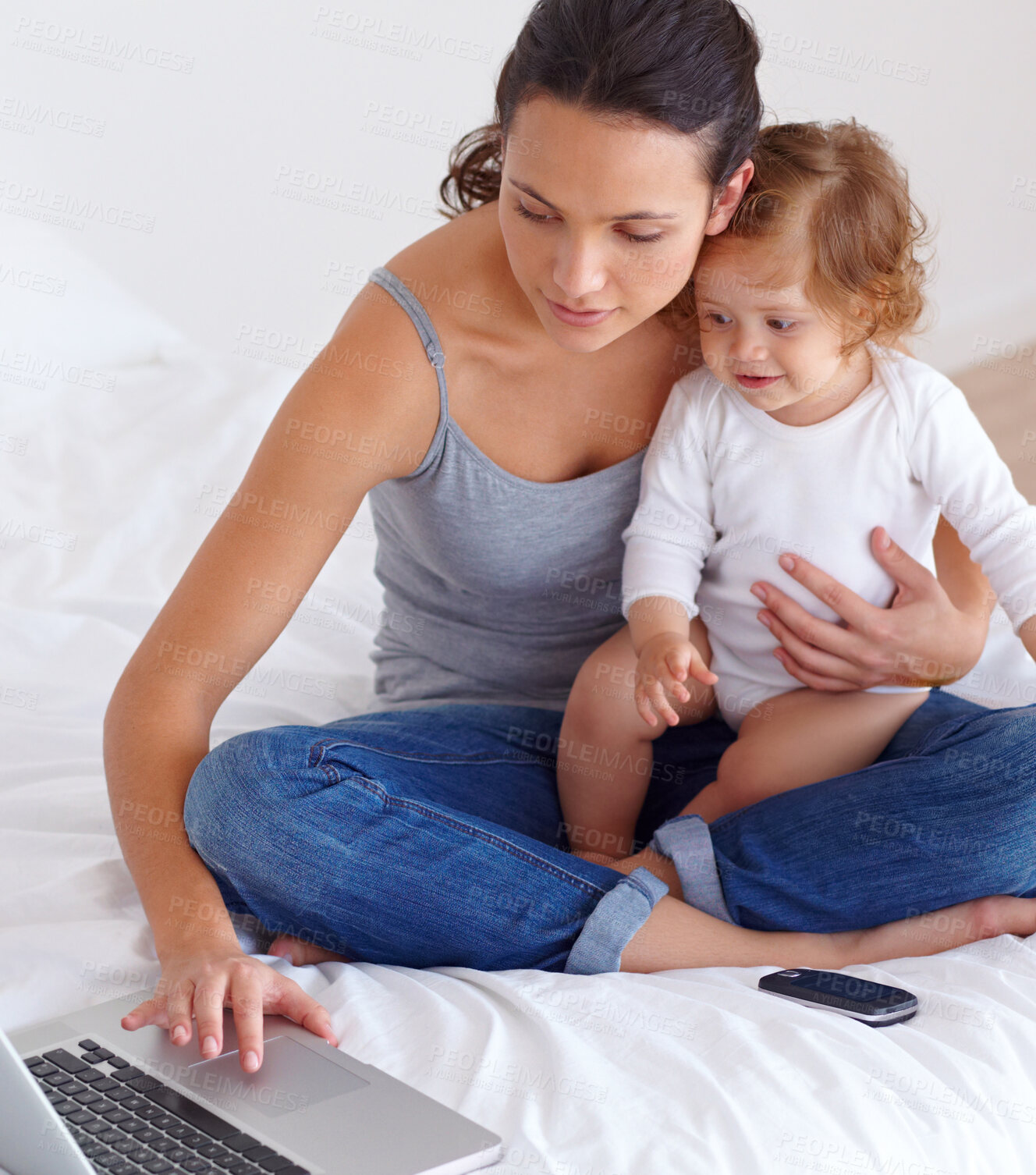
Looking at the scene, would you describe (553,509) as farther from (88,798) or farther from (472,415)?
(88,798)

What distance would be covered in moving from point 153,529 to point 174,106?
1.05 m

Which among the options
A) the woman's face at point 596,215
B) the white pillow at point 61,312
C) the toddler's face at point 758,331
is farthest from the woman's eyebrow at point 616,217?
the white pillow at point 61,312

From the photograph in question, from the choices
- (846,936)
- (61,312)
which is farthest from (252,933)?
(61,312)

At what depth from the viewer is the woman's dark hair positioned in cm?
93

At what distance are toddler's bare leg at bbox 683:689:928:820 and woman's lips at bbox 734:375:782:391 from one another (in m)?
0.32

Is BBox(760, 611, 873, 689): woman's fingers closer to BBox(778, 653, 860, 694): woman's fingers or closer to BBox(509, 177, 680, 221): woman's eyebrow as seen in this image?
BBox(778, 653, 860, 694): woman's fingers

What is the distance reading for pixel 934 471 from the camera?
47.3 inches

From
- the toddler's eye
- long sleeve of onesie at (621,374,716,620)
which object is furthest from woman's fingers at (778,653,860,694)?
the toddler's eye

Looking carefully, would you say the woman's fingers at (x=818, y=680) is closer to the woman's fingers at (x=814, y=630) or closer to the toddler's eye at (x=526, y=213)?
the woman's fingers at (x=814, y=630)

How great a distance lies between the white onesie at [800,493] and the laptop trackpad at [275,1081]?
0.56 metres

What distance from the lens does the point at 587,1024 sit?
0.88 metres

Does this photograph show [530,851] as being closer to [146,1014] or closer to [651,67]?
[146,1014]

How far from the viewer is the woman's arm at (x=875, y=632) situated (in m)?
1.21

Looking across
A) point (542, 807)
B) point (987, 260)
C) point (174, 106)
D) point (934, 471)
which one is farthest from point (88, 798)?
point (987, 260)
